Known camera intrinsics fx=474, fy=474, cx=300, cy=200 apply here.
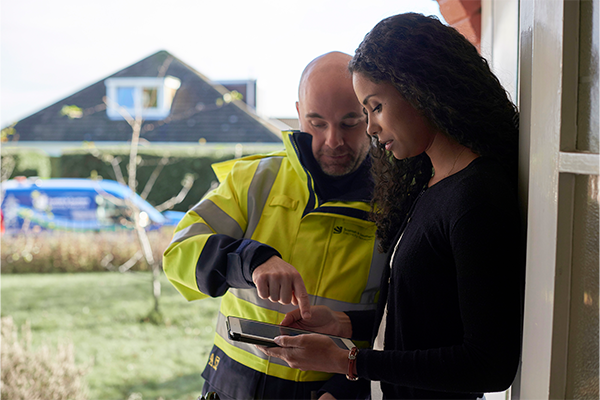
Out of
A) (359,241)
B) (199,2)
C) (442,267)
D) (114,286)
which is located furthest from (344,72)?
(114,286)

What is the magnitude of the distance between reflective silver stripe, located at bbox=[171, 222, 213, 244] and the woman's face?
595 millimetres

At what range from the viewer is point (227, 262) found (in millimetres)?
1220

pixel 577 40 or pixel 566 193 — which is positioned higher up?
pixel 577 40

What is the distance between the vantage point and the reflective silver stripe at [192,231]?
1.34 metres

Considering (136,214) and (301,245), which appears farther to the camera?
(136,214)

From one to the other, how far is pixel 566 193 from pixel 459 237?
0.17 meters

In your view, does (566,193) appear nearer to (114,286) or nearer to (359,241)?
(359,241)

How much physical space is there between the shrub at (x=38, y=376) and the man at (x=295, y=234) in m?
3.05

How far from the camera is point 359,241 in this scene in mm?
1312

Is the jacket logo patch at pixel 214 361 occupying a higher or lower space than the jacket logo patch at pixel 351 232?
lower

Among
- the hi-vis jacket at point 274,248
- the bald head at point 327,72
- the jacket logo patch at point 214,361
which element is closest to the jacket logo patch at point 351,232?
the hi-vis jacket at point 274,248

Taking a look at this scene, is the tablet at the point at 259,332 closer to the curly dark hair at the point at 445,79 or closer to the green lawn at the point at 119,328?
the curly dark hair at the point at 445,79

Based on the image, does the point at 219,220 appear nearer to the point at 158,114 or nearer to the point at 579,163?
the point at 579,163

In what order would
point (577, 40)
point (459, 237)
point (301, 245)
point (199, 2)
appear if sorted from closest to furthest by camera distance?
point (577, 40) → point (459, 237) → point (301, 245) → point (199, 2)
